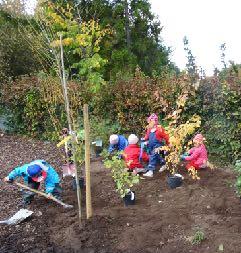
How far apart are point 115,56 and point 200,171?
10777 mm

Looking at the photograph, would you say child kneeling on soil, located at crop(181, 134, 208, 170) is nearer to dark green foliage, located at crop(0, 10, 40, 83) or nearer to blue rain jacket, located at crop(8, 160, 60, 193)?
blue rain jacket, located at crop(8, 160, 60, 193)

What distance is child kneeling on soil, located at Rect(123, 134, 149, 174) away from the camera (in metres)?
8.40

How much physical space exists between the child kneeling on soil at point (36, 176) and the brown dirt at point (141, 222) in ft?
0.64

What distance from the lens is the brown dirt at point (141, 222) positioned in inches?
221

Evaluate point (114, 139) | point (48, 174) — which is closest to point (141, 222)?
point (48, 174)

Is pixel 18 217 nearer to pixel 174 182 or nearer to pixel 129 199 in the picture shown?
pixel 129 199

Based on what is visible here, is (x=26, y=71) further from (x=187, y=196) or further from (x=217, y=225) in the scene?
(x=217, y=225)

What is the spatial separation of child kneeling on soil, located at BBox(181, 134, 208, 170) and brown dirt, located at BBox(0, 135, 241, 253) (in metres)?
0.21

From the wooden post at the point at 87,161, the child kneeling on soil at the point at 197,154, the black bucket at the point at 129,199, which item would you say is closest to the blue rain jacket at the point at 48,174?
the wooden post at the point at 87,161

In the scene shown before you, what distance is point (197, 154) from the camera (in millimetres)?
7910

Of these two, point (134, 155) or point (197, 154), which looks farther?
point (134, 155)

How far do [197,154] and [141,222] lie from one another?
2213 millimetres

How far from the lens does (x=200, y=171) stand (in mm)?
8141

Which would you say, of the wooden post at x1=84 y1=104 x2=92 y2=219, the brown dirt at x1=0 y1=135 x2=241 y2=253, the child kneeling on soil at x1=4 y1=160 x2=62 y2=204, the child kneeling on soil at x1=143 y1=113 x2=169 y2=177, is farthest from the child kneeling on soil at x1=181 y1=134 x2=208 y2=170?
the child kneeling on soil at x1=4 y1=160 x2=62 y2=204
